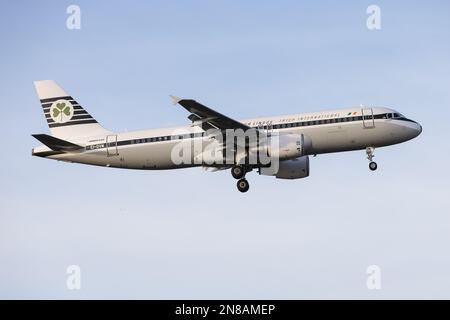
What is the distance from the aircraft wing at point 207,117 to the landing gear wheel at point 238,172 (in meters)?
2.37

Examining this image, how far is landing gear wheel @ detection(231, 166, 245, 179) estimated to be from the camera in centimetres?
4866

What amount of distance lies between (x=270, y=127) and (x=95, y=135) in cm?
1069

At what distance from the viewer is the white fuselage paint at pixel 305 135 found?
157ft

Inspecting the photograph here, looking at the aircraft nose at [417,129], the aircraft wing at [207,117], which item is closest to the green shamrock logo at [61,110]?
the aircraft wing at [207,117]

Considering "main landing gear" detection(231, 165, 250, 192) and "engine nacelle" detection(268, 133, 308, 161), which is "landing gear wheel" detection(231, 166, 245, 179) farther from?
"engine nacelle" detection(268, 133, 308, 161)

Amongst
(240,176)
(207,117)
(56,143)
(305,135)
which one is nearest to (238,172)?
(240,176)

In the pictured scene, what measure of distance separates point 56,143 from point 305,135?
1433 cm

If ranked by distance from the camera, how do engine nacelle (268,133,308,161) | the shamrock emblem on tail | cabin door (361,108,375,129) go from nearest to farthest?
engine nacelle (268,133,308,161) → cabin door (361,108,375,129) → the shamrock emblem on tail

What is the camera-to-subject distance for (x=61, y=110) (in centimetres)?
5431

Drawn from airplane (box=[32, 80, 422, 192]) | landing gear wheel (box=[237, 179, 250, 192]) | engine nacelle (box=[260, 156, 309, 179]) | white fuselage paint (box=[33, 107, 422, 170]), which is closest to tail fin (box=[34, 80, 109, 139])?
airplane (box=[32, 80, 422, 192])

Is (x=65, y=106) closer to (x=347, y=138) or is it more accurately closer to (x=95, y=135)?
(x=95, y=135)
